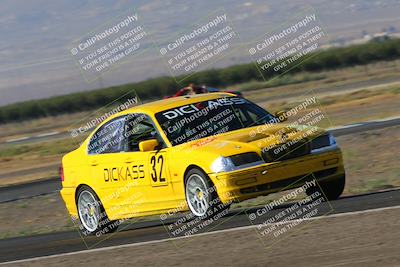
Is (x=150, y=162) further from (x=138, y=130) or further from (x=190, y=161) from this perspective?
(x=190, y=161)

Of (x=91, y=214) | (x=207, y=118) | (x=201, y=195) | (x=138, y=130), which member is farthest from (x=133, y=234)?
(x=207, y=118)

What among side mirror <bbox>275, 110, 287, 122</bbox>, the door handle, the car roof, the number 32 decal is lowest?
side mirror <bbox>275, 110, 287, 122</bbox>

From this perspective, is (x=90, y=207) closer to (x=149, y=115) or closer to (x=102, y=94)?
(x=149, y=115)

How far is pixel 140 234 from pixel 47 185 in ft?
33.6

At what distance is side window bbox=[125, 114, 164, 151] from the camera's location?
481 inches

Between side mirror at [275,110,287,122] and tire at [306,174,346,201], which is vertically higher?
side mirror at [275,110,287,122]

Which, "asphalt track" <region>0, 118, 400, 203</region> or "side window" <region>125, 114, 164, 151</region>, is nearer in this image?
"side window" <region>125, 114, 164, 151</region>

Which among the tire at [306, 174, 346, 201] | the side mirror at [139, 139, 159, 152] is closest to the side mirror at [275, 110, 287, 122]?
the tire at [306, 174, 346, 201]

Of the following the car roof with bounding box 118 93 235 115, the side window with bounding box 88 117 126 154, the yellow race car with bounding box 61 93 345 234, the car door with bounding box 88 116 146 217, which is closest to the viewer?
the yellow race car with bounding box 61 93 345 234

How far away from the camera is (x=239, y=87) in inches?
2783

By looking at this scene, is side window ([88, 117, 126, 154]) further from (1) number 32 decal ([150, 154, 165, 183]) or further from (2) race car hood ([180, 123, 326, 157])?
(2) race car hood ([180, 123, 326, 157])

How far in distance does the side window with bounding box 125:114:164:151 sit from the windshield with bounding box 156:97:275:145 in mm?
209

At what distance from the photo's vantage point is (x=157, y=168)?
1177 centimetres

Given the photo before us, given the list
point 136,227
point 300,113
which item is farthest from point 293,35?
point 136,227
